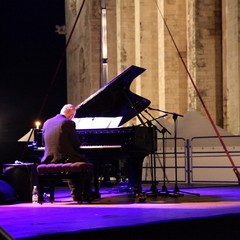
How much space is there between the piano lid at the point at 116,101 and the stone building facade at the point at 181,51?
16.2 feet

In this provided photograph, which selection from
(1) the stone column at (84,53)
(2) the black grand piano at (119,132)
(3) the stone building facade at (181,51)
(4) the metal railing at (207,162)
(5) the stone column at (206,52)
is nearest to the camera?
(2) the black grand piano at (119,132)

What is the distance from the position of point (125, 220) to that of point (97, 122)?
394 centimetres

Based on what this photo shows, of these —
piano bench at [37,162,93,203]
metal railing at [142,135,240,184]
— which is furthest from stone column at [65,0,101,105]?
piano bench at [37,162,93,203]

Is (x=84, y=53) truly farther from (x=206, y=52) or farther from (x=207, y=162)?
(x=207, y=162)

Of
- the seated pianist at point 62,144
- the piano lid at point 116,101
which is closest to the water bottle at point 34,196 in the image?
the seated pianist at point 62,144

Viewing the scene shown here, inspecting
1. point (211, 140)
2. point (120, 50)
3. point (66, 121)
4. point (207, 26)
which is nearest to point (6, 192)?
point (66, 121)

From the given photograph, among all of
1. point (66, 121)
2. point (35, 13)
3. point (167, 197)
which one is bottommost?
point (167, 197)

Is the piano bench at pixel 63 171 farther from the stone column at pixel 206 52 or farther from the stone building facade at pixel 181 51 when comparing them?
the stone column at pixel 206 52

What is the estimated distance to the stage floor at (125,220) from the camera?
21.1 ft

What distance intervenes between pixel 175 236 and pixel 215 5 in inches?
588

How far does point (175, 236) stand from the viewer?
679 cm

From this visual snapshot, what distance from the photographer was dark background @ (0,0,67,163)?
1513 inches

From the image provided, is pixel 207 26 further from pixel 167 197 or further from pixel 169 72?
pixel 167 197

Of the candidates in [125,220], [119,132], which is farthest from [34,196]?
[125,220]
